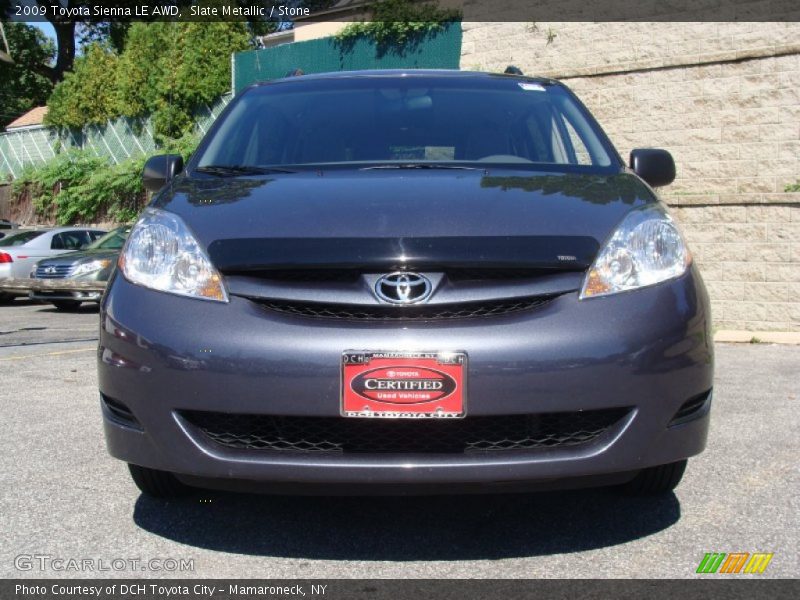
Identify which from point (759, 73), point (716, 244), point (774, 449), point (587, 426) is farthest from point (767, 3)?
point (587, 426)

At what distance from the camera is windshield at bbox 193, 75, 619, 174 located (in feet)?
13.7

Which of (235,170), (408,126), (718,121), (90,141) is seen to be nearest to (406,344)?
(235,170)

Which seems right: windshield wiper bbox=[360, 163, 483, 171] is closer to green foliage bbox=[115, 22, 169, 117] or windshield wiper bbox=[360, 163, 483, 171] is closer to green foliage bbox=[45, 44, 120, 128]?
green foliage bbox=[115, 22, 169, 117]

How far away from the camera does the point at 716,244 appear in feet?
33.7

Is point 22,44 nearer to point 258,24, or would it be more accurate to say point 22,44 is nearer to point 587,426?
point 258,24

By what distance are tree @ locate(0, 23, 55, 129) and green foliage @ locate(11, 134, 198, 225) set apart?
2282 cm

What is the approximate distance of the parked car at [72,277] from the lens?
14578 millimetres

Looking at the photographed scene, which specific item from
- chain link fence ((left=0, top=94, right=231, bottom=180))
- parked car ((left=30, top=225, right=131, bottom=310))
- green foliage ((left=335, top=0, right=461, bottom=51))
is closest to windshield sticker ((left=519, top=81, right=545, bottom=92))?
parked car ((left=30, top=225, right=131, bottom=310))

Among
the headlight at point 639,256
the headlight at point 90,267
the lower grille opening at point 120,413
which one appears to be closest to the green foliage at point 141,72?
the headlight at point 90,267

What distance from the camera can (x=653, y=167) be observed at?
4250 mm

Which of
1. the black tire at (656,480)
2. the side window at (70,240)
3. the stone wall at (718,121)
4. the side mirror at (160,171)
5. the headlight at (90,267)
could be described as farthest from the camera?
the side window at (70,240)

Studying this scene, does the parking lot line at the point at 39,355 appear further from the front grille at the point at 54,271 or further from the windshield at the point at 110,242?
the windshield at the point at 110,242

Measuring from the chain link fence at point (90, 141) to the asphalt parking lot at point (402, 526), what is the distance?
19.0 m

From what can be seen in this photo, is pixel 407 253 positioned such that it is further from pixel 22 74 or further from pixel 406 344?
pixel 22 74
